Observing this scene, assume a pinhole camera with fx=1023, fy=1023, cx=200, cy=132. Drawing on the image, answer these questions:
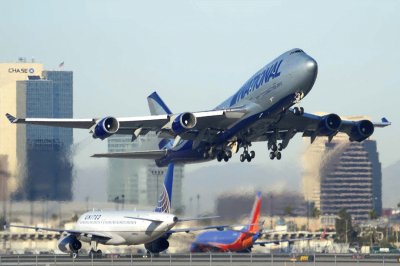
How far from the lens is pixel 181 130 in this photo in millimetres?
63594

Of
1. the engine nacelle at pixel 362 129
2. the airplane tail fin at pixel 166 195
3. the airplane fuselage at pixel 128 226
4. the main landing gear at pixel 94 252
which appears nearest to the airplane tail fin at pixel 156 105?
the airplane tail fin at pixel 166 195

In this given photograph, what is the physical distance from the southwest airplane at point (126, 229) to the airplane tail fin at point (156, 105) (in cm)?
436

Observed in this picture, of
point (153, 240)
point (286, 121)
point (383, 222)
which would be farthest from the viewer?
point (383, 222)

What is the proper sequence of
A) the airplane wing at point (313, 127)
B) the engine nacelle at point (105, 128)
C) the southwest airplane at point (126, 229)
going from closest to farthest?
the engine nacelle at point (105, 128), the airplane wing at point (313, 127), the southwest airplane at point (126, 229)

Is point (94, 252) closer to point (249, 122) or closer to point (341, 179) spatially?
point (249, 122)

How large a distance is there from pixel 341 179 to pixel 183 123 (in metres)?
45.4

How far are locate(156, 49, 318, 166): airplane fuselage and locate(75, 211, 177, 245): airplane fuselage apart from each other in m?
11.0

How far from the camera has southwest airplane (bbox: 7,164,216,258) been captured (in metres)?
75.2

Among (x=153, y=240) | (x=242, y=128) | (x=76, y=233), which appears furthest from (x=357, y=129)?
(x=76, y=233)

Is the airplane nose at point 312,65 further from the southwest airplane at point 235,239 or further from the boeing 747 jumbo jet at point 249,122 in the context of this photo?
the southwest airplane at point 235,239

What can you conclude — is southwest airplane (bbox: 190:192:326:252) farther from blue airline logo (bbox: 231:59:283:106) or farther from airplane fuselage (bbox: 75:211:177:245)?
blue airline logo (bbox: 231:59:283:106)

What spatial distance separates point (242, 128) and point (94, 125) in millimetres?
9247

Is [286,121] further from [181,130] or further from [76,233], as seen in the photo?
[76,233]

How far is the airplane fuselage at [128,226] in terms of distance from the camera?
75.2m
